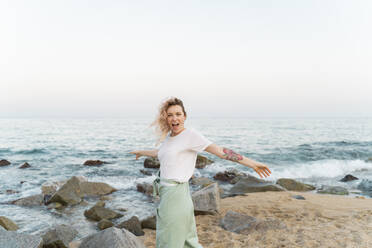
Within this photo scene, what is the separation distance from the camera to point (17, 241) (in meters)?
4.16

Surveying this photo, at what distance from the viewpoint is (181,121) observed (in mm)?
3275

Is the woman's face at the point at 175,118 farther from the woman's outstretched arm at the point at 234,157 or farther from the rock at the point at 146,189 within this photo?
the rock at the point at 146,189

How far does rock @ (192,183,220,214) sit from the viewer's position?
7.52m

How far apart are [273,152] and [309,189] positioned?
13.4 meters

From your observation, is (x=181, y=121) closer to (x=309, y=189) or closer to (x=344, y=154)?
(x=309, y=189)

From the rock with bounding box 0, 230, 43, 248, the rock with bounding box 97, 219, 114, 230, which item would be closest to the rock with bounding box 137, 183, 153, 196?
the rock with bounding box 97, 219, 114, 230

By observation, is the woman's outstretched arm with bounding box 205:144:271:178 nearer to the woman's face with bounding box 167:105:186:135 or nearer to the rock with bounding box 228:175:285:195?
the woman's face with bounding box 167:105:186:135

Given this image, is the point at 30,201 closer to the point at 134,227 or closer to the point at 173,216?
the point at 134,227

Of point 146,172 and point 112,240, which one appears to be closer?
point 112,240

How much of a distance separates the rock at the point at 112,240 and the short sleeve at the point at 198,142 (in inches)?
93.2

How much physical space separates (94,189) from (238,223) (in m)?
6.59

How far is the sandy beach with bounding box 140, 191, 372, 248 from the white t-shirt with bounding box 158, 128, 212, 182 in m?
3.13

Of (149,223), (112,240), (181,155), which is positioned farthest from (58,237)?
(181,155)

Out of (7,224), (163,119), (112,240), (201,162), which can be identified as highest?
(163,119)
